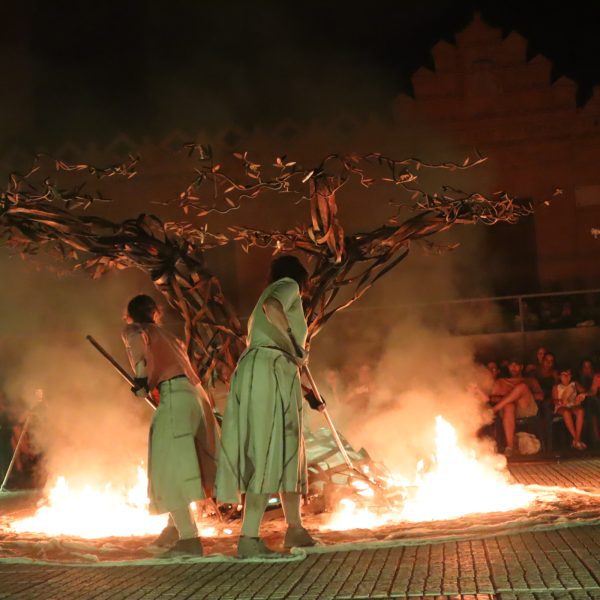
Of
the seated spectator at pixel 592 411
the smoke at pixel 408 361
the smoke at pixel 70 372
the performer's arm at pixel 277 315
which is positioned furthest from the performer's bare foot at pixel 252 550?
the seated spectator at pixel 592 411

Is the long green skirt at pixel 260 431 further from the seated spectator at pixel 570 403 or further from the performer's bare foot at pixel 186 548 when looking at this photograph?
the seated spectator at pixel 570 403

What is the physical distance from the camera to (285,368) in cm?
678

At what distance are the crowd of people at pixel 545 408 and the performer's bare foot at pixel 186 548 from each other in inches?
308

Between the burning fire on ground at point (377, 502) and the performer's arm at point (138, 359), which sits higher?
the performer's arm at point (138, 359)

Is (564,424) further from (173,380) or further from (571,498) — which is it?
(173,380)

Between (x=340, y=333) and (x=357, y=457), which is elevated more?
(x=340, y=333)

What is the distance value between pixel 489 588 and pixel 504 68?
14.6m

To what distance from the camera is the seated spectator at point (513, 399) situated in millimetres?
13867

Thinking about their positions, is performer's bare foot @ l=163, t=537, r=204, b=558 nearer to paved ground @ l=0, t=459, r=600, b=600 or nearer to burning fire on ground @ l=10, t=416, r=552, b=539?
paved ground @ l=0, t=459, r=600, b=600

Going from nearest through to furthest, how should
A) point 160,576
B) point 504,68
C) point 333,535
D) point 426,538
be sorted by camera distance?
1. point 160,576
2. point 426,538
3. point 333,535
4. point 504,68

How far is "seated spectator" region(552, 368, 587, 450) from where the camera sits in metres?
13.8

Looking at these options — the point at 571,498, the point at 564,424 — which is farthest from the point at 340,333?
the point at 571,498

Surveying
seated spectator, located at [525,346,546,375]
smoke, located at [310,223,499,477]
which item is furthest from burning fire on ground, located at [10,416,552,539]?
seated spectator, located at [525,346,546,375]

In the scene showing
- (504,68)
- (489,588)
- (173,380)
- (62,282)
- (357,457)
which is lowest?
(489,588)
